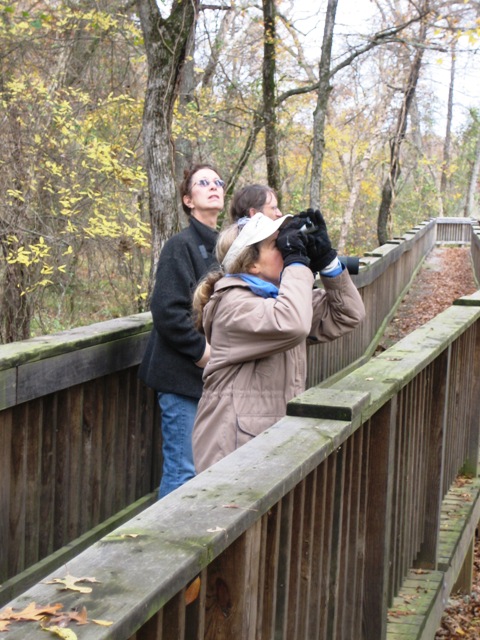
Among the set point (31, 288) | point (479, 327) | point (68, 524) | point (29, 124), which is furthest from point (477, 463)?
point (29, 124)

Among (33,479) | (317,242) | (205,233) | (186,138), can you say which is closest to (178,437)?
(33,479)

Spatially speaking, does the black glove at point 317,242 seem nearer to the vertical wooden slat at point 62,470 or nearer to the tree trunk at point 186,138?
the vertical wooden slat at point 62,470

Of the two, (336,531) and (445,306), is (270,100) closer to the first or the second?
(445,306)

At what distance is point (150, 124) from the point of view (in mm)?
8602

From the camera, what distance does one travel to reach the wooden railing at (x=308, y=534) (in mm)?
1533

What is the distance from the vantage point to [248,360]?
11.7ft

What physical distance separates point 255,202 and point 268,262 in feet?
2.31

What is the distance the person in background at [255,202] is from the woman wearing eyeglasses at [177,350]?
14.3 inches

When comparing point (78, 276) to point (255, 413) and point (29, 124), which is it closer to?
point (29, 124)

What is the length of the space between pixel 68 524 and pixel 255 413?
4.76 feet

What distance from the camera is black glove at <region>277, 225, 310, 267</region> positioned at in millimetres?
3702

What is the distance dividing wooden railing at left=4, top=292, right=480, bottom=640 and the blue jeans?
3.56ft

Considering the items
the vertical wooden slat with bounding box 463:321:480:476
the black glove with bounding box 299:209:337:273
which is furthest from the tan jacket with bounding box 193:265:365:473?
the vertical wooden slat with bounding box 463:321:480:476

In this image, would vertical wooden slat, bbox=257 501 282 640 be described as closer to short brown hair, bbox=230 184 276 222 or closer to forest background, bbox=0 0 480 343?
short brown hair, bbox=230 184 276 222
